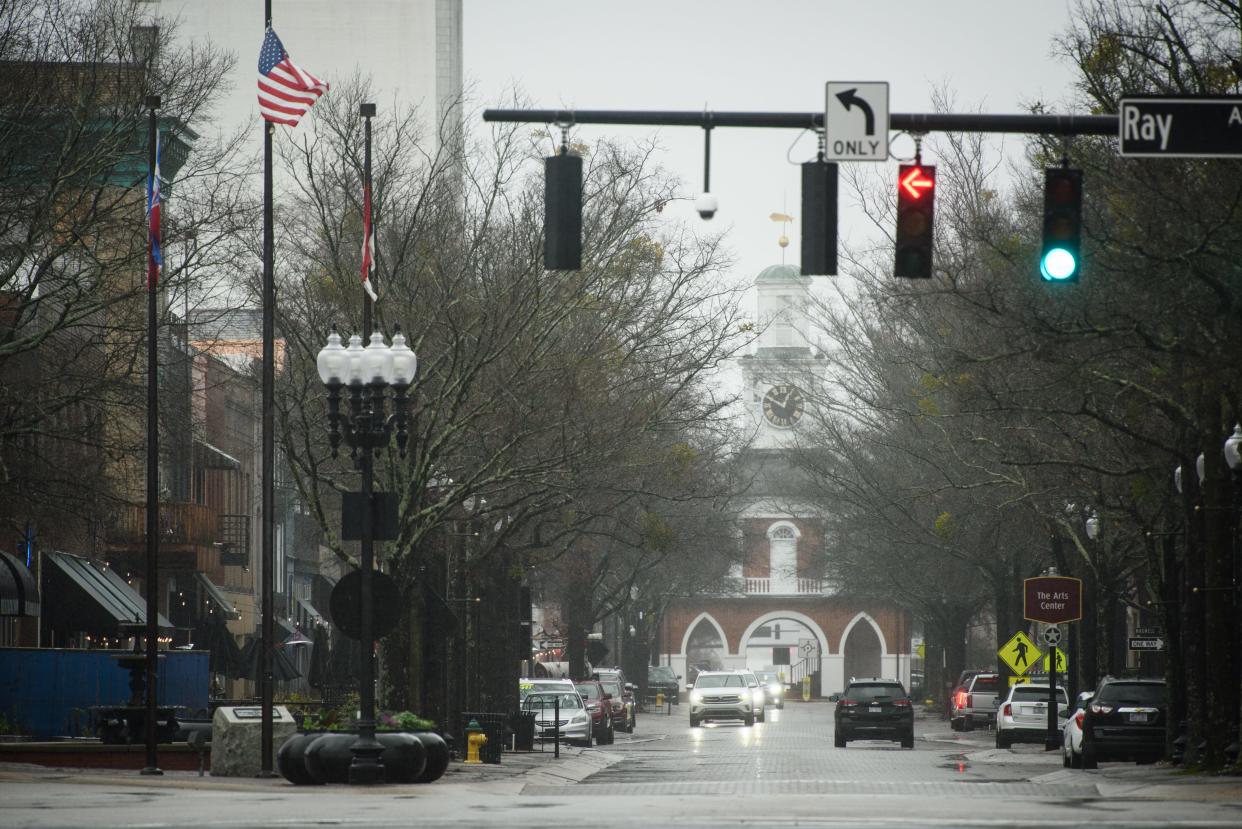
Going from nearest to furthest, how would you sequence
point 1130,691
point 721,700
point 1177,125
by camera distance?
point 1177,125, point 1130,691, point 721,700

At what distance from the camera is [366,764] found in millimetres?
21500

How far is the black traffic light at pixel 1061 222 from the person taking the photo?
16016 millimetres

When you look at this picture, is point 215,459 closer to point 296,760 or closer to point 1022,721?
point 1022,721

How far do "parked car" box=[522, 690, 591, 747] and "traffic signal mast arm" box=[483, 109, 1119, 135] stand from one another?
2801 cm

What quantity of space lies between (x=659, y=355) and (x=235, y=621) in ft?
91.8

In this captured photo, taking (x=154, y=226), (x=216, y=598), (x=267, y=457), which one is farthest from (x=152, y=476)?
(x=216, y=598)

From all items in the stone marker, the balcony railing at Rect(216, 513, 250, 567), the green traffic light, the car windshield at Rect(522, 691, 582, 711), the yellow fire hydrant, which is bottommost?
the car windshield at Rect(522, 691, 582, 711)

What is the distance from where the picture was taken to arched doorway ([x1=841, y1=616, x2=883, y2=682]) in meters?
126

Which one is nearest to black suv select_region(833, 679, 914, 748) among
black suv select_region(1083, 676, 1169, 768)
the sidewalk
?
the sidewalk

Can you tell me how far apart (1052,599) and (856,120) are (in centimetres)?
2384

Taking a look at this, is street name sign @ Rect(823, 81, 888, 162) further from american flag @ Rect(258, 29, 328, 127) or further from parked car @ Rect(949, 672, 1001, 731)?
parked car @ Rect(949, 672, 1001, 731)

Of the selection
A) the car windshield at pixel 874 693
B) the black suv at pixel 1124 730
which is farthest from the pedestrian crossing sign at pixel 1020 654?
the black suv at pixel 1124 730

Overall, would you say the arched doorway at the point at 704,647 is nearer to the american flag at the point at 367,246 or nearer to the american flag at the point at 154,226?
the american flag at the point at 367,246

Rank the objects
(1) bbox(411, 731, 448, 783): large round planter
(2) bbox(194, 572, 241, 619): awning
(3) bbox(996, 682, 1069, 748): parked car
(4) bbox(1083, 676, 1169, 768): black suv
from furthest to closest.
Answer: (2) bbox(194, 572, 241, 619): awning, (3) bbox(996, 682, 1069, 748): parked car, (4) bbox(1083, 676, 1169, 768): black suv, (1) bbox(411, 731, 448, 783): large round planter
